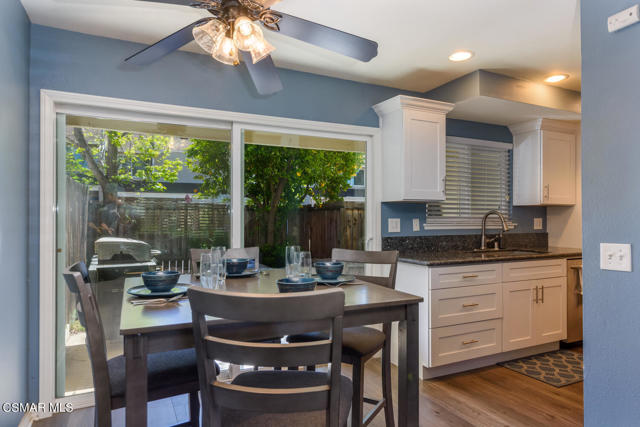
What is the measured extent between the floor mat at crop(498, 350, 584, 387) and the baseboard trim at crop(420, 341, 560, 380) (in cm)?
4

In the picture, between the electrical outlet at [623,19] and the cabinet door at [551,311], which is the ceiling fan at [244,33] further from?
the cabinet door at [551,311]

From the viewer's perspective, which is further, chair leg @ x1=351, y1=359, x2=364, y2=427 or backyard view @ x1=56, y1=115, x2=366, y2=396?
backyard view @ x1=56, y1=115, x2=366, y2=396

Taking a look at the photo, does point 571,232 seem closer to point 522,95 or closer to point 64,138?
point 522,95

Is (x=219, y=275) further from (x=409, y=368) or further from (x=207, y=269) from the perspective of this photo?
(x=409, y=368)

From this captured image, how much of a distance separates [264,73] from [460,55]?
1612 mm

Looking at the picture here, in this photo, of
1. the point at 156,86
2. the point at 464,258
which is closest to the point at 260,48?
the point at 156,86

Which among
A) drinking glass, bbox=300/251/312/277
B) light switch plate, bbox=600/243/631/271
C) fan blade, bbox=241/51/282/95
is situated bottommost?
drinking glass, bbox=300/251/312/277

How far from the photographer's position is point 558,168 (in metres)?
4.03

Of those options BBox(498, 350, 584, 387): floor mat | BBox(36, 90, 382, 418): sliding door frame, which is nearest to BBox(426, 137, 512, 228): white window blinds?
BBox(36, 90, 382, 418): sliding door frame

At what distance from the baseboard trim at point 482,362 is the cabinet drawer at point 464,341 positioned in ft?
0.31

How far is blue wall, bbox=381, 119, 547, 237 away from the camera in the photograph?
362 cm

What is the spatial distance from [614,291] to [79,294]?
2.14 m

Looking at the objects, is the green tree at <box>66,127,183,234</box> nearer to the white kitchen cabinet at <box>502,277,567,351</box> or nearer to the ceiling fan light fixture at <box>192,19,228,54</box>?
the ceiling fan light fixture at <box>192,19,228,54</box>

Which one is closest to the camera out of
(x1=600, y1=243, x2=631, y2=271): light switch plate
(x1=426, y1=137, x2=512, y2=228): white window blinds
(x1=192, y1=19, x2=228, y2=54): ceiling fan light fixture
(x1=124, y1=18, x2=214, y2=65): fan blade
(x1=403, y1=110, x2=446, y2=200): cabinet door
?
(x1=600, y1=243, x2=631, y2=271): light switch plate
